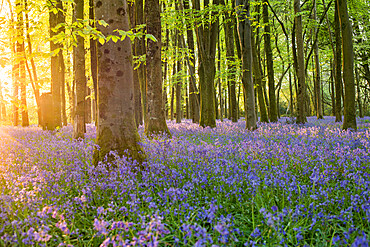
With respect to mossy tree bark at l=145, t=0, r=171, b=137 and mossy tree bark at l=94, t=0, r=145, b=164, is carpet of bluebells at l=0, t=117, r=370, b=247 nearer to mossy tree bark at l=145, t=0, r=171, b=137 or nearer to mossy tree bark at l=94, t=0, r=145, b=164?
mossy tree bark at l=94, t=0, r=145, b=164

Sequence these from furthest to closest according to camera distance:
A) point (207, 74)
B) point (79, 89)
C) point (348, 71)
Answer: point (207, 74) < point (79, 89) < point (348, 71)

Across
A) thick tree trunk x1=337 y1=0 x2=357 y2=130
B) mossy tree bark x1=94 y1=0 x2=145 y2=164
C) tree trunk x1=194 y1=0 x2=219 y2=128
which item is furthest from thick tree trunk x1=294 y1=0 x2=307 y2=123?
mossy tree bark x1=94 y1=0 x2=145 y2=164

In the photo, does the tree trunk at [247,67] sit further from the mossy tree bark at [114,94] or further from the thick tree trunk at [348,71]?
the mossy tree bark at [114,94]

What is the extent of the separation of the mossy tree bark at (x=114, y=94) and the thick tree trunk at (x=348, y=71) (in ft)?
24.7

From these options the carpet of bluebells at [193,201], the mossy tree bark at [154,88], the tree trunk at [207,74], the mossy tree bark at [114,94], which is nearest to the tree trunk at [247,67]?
the tree trunk at [207,74]

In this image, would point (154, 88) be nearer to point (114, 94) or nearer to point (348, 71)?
point (114, 94)

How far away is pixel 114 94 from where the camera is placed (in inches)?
163

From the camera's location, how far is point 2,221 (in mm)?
2361

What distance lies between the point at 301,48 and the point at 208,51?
531 cm

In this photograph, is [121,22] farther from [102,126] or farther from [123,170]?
[123,170]

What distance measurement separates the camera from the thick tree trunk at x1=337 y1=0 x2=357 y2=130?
772 cm

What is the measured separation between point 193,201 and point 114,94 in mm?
2451

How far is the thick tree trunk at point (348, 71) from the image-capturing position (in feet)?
25.3

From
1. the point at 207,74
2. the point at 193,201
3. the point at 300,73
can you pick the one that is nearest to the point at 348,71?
the point at 300,73
